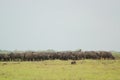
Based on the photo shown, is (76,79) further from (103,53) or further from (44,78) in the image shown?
(103,53)

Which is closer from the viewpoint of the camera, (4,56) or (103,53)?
(4,56)

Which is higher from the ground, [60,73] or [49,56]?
[49,56]

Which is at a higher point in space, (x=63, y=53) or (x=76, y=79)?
(x=63, y=53)

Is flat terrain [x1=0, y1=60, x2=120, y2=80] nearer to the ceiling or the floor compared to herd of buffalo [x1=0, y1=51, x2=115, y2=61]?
nearer to the floor

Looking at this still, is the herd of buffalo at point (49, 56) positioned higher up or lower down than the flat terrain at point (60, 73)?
higher up

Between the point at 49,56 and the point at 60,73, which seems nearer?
the point at 60,73

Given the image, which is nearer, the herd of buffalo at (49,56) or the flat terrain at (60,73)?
the flat terrain at (60,73)

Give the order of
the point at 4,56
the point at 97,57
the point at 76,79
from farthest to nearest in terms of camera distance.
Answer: the point at 97,57, the point at 4,56, the point at 76,79

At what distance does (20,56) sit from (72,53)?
1098 cm

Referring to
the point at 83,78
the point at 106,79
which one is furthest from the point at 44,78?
the point at 106,79

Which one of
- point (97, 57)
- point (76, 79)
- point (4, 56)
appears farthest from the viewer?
point (97, 57)

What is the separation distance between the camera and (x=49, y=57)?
53656 mm

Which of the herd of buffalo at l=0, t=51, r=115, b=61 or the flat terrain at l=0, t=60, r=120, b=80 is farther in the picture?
the herd of buffalo at l=0, t=51, r=115, b=61

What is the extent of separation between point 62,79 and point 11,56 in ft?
101
